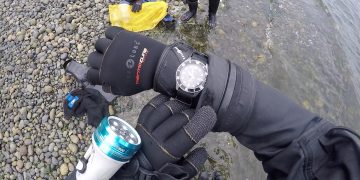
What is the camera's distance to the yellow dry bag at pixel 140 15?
4727mm

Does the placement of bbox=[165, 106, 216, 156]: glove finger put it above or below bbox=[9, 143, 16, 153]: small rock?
above

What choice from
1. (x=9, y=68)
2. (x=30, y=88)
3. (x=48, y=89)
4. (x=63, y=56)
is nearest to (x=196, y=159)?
(x=48, y=89)

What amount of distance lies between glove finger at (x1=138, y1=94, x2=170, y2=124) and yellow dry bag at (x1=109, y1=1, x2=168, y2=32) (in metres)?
2.72

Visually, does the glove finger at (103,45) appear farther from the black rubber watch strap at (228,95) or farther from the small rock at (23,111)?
the small rock at (23,111)

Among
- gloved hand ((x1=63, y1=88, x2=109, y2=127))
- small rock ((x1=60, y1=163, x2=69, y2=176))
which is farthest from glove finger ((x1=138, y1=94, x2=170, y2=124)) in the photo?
small rock ((x1=60, y1=163, x2=69, y2=176))

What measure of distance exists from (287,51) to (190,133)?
12.1 ft

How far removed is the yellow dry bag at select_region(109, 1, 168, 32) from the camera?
15.5ft

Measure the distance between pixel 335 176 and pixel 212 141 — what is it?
81.2 inches

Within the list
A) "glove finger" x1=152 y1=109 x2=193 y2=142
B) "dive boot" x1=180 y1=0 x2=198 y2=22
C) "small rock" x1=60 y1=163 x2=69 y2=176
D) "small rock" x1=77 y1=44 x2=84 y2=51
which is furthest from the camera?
"dive boot" x1=180 y1=0 x2=198 y2=22

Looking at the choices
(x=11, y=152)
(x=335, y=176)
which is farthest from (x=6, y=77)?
(x=335, y=176)

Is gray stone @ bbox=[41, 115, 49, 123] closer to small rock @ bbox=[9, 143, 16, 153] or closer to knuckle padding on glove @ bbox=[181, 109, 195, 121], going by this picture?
small rock @ bbox=[9, 143, 16, 153]

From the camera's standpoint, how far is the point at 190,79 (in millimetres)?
2178

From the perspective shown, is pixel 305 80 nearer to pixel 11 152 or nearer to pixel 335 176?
pixel 335 176

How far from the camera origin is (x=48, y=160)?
3.49 meters
